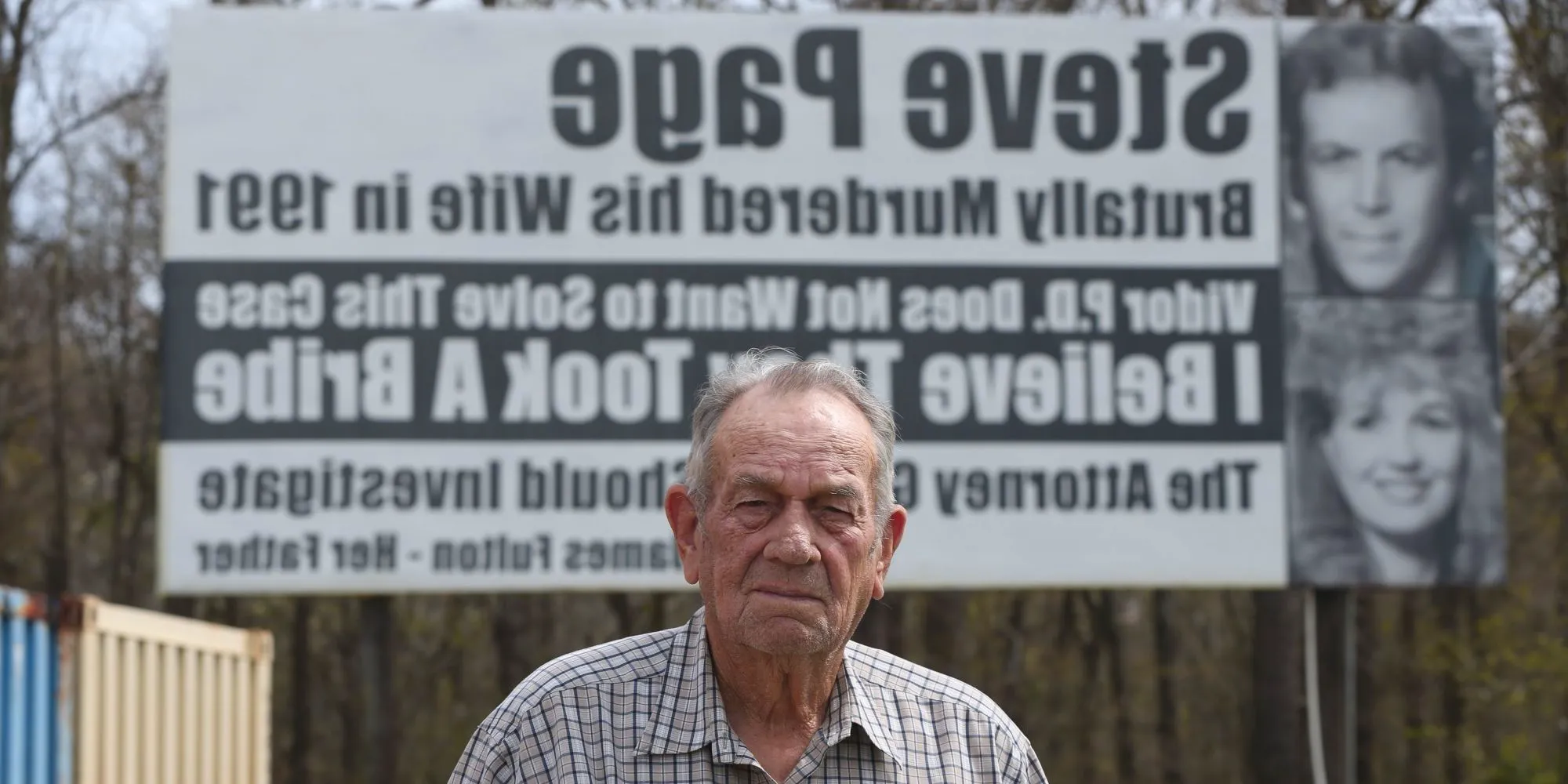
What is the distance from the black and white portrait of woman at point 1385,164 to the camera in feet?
24.1

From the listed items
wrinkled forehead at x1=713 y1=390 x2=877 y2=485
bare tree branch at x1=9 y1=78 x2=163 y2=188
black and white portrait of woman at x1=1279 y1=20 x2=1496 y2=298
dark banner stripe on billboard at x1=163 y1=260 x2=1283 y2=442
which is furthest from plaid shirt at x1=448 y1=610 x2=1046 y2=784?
bare tree branch at x1=9 y1=78 x2=163 y2=188

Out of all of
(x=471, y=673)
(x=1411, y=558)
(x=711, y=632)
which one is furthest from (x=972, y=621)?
(x=711, y=632)

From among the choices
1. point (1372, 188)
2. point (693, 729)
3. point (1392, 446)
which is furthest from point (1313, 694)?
point (693, 729)

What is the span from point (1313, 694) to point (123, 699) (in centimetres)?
441

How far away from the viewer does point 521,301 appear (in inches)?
275

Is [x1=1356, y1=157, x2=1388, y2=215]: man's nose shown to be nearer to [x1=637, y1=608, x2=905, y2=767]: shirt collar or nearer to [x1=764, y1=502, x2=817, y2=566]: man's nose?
[x1=637, y1=608, x2=905, y2=767]: shirt collar

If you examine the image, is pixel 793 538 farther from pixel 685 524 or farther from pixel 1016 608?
pixel 1016 608

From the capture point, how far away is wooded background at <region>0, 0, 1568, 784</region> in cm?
1420

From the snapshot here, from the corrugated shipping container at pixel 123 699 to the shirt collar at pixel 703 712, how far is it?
9.72 feet

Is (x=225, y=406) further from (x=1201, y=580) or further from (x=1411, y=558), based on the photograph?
(x=1411, y=558)

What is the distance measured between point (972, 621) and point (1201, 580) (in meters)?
14.3

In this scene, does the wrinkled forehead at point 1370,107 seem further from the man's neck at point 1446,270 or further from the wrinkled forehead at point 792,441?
the wrinkled forehead at point 792,441

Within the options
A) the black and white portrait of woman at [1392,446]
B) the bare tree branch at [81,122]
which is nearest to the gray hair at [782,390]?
the black and white portrait of woman at [1392,446]

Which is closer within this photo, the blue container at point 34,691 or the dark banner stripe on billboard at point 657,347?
the blue container at point 34,691
